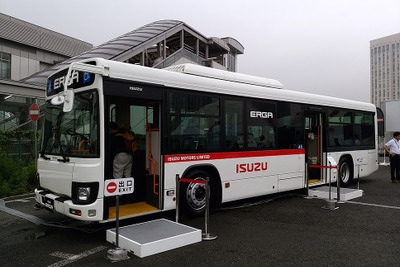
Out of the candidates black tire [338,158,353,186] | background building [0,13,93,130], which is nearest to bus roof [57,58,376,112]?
black tire [338,158,353,186]

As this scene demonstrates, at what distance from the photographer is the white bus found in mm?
5216

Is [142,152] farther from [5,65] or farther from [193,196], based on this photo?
[5,65]

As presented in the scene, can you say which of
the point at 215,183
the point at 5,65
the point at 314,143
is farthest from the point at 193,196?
the point at 5,65

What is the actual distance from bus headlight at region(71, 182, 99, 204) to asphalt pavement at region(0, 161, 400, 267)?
2.35 ft

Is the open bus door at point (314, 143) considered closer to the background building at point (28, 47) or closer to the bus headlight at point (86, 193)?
the bus headlight at point (86, 193)

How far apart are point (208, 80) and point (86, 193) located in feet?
10.9

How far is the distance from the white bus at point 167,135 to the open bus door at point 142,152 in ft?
0.07

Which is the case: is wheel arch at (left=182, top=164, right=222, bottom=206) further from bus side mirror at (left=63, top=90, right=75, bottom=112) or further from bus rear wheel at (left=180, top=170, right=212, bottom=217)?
bus side mirror at (left=63, top=90, right=75, bottom=112)

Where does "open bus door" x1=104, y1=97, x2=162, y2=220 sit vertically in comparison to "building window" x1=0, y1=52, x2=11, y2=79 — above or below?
below

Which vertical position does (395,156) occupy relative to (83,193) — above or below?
above

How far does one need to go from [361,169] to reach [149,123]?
323 inches

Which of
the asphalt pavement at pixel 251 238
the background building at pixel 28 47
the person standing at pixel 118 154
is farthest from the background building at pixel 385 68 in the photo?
the person standing at pixel 118 154

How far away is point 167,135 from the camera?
609 cm

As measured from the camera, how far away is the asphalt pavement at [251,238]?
449 centimetres
